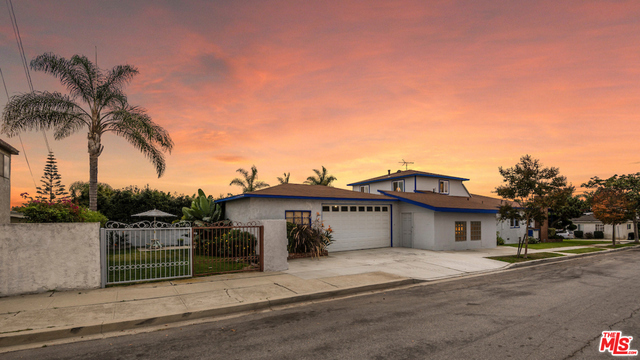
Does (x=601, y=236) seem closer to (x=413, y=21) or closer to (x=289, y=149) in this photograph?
(x=289, y=149)

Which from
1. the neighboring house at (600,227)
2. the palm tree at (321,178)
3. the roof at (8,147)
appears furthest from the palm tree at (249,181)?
the neighboring house at (600,227)

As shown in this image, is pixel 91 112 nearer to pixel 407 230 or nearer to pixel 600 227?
pixel 407 230

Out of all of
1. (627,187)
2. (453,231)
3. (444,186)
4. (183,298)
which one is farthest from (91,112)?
(627,187)

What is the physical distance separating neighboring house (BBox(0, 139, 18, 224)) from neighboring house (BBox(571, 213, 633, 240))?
222 ft

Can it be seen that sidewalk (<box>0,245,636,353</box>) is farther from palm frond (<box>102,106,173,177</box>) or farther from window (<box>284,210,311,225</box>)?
palm frond (<box>102,106,173,177</box>)

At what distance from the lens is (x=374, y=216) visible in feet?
68.2

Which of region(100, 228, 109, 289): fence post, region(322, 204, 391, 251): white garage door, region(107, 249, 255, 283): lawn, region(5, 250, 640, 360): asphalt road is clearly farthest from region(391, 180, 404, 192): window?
region(100, 228, 109, 289): fence post

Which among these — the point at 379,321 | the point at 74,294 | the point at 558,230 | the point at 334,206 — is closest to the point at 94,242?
the point at 74,294

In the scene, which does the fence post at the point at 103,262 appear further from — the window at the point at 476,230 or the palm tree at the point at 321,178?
the palm tree at the point at 321,178

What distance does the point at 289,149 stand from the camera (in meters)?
28.0

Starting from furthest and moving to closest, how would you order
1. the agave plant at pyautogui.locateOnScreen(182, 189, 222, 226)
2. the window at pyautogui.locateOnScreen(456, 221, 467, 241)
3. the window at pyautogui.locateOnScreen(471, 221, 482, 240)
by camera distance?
the window at pyautogui.locateOnScreen(471, 221, 482, 240) → the window at pyautogui.locateOnScreen(456, 221, 467, 241) → the agave plant at pyautogui.locateOnScreen(182, 189, 222, 226)

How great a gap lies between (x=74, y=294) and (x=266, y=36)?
12.3m

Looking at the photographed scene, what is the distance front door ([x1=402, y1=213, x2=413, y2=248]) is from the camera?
2105cm

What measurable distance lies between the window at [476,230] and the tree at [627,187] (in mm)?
21411
